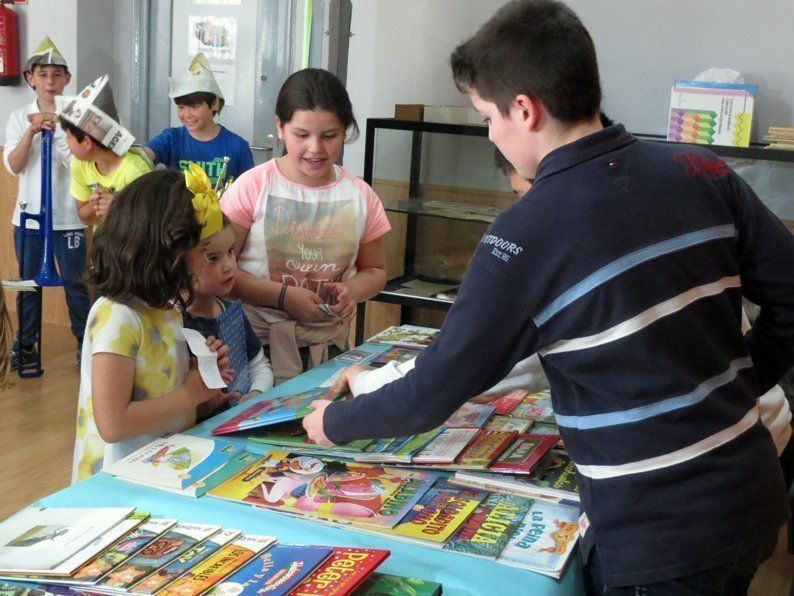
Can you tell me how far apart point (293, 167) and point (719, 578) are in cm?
152

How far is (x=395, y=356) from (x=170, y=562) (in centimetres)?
115

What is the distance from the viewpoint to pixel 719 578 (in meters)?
1.14

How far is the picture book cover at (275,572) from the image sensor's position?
1069 millimetres

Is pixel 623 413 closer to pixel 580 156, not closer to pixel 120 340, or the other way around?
pixel 580 156

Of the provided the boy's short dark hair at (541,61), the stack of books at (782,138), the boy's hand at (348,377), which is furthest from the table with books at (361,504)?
the stack of books at (782,138)

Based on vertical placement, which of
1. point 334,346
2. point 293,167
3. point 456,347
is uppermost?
point 293,167

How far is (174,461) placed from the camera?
153 cm

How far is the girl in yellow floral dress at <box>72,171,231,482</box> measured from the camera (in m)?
1.63

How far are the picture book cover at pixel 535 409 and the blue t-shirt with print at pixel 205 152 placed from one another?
2638 millimetres

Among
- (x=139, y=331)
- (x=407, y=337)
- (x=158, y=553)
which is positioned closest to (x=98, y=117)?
(x=407, y=337)

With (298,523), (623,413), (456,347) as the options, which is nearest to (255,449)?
(298,523)

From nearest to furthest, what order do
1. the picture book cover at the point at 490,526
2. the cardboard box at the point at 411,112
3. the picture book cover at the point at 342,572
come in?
the picture book cover at the point at 342,572
the picture book cover at the point at 490,526
the cardboard box at the point at 411,112

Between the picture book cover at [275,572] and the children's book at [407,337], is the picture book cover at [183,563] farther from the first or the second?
the children's book at [407,337]

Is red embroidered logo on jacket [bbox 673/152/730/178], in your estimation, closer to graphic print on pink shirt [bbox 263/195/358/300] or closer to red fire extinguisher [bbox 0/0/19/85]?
graphic print on pink shirt [bbox 263/195/358/300]
